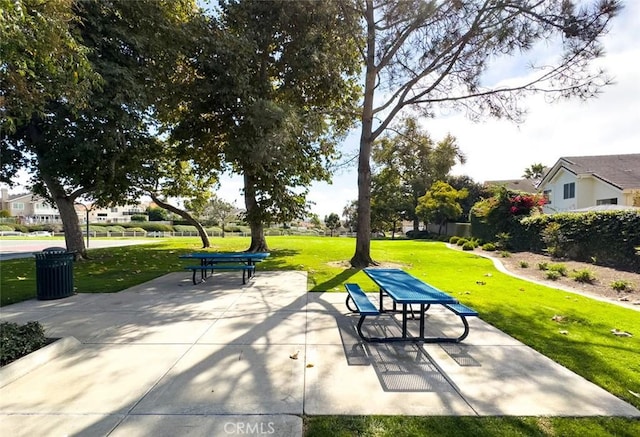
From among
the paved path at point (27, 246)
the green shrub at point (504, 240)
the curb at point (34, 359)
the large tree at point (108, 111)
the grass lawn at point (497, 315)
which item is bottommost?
the grass lawn at point (497, 315)

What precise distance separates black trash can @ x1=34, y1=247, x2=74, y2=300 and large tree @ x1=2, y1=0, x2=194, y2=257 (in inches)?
191

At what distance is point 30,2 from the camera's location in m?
3.90

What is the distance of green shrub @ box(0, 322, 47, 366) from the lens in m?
4.02

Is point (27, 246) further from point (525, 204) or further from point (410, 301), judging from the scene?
point (525, 204)

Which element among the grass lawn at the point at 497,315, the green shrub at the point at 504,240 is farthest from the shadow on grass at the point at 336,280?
the green shrub at the point at 504,240

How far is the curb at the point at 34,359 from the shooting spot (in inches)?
146

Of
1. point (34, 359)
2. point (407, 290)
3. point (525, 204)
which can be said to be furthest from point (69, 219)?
point (525, 204)

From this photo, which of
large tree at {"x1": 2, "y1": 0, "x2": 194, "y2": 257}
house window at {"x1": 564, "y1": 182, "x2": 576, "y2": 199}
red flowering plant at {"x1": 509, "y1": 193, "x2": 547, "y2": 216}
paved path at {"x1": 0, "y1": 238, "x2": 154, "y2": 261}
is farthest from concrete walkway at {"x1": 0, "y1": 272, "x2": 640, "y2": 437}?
house window at {"x1": 564, "y1": 182, "x2": 576, "y2": 199}

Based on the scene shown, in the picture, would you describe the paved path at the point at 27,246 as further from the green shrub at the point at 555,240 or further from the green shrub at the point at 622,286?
the green shrub at the point at 555,240

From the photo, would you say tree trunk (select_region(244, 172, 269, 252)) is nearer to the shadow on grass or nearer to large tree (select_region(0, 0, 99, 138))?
the shadow on grass

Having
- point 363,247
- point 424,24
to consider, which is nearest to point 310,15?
point 424,24

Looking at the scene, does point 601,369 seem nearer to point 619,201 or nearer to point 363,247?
point 363,247

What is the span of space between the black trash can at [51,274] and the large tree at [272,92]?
5.79 meters

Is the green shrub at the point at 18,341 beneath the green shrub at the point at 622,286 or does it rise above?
above
